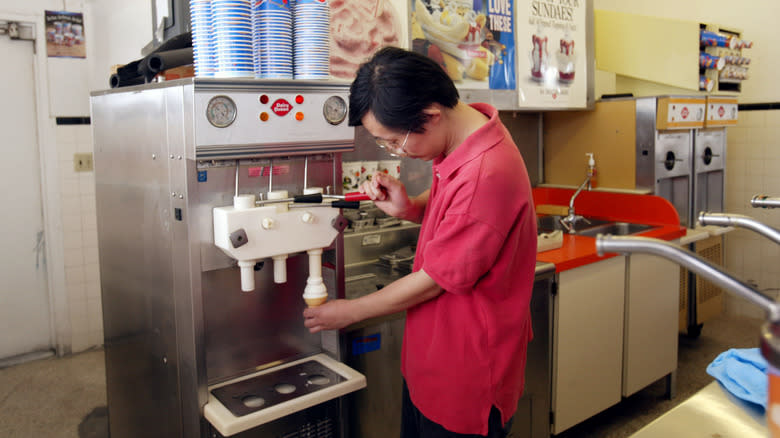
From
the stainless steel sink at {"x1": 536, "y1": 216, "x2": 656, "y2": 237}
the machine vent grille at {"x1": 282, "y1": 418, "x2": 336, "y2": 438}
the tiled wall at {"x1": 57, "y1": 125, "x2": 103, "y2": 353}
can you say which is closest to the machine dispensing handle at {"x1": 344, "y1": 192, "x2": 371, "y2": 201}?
the machine vent grille at {"x1": 282, "y1": 418, "x2": 336, "y2": 438}

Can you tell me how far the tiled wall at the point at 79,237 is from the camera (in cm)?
382

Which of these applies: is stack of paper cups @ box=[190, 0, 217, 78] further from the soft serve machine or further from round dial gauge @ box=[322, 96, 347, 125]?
round dial gauge @ box=[322, 96, 347, 125]

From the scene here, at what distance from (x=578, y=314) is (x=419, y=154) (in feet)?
4.96

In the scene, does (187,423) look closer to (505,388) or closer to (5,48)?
(505,388)

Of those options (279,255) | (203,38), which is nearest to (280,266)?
(279,255)

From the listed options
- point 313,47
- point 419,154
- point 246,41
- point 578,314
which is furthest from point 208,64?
point 578,314

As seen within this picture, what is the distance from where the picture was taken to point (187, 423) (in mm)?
1671

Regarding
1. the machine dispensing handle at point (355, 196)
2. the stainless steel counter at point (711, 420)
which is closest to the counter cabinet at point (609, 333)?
the machine dispensing handle at point (355, 196)

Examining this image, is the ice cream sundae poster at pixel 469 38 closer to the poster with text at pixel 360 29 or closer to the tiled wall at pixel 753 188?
the poster with text at pixel 360 29

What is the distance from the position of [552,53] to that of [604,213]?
962mm

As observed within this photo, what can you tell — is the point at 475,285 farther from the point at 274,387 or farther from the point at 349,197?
the point at 274,387

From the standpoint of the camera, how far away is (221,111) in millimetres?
1472

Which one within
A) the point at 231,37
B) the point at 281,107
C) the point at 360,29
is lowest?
the point at 281,107

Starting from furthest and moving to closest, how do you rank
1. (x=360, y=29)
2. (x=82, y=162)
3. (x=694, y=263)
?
1. (x=82, y=162)
2. (x=360, y=29)
3. (x=694, y=263)
